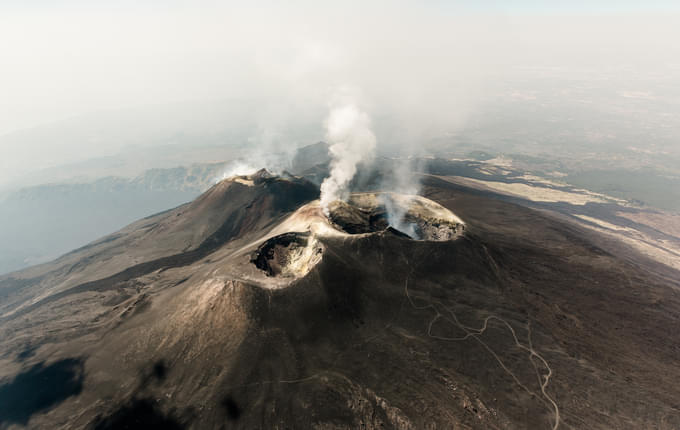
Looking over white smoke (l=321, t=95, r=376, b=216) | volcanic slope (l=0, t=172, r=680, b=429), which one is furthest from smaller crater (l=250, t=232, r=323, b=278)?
white smoke (l=321, t=95, r=376, b=216)

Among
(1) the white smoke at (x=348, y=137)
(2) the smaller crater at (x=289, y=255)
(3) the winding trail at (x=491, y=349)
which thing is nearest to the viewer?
(3) the winding trail at (x=491, y=349)

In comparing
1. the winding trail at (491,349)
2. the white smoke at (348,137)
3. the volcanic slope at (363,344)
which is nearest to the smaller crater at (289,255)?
the volcanic slope at (363,344)

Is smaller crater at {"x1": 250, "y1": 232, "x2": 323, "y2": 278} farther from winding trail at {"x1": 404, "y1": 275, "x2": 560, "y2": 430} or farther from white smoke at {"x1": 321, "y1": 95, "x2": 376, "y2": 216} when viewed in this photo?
white smoke at {"x1": 321, "y1": 95, "x2": 376, "y2": 216}

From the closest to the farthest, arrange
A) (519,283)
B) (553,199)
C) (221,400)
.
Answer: (221,400) < (519,283) < (553,199)

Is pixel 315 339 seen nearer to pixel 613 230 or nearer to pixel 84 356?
pixel 84 356

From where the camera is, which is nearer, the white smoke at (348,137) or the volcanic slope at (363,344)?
the volcanic slope at (363,344)

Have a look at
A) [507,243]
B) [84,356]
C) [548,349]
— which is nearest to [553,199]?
[507,243]

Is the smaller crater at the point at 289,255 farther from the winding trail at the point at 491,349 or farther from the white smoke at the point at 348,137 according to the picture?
the white smoke at the point at 348,137

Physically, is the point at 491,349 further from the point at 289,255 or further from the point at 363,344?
the point at 289,255
